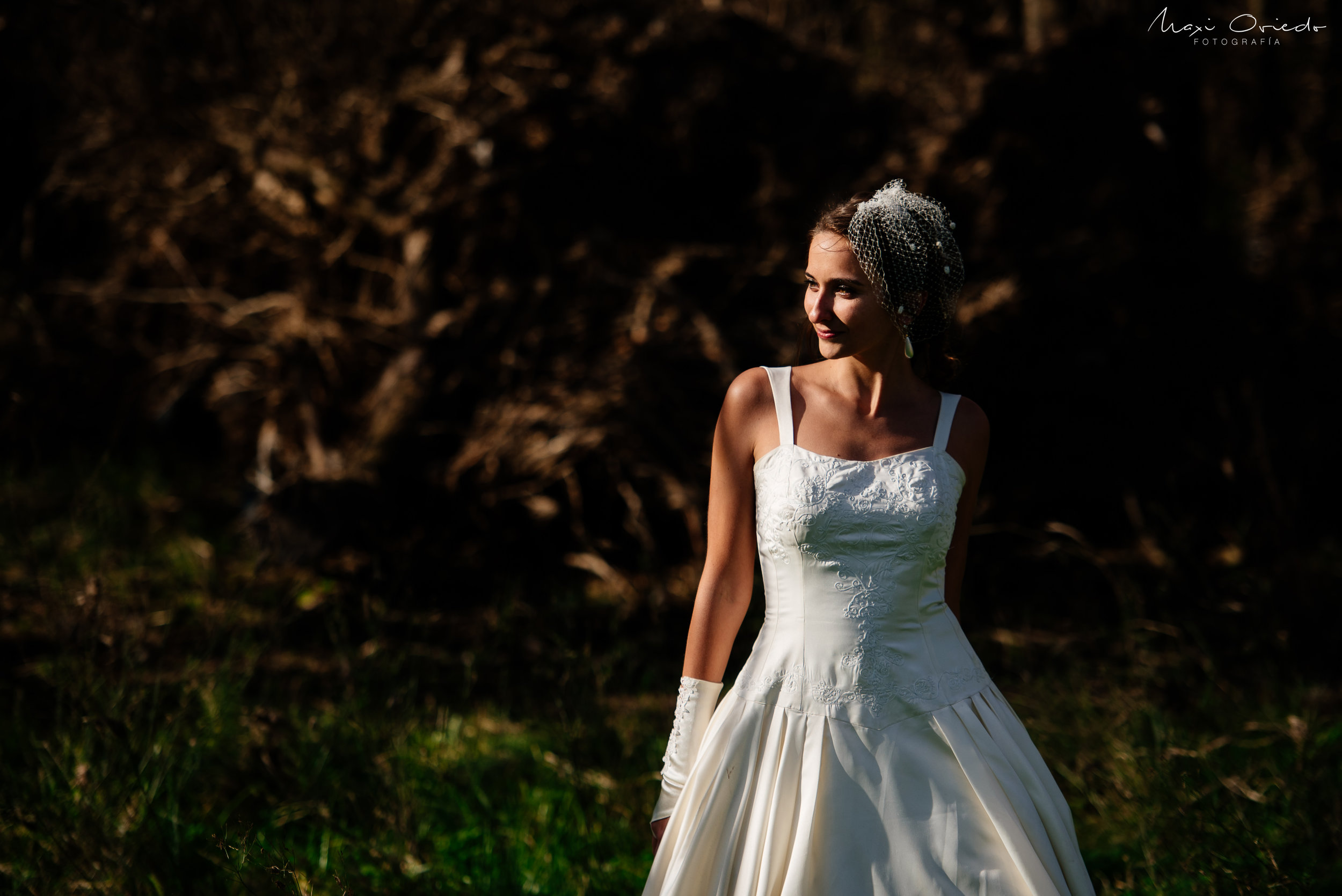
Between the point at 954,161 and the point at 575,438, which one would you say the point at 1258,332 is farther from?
the point at 575,438

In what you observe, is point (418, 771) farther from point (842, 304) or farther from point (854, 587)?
point (842, 304)

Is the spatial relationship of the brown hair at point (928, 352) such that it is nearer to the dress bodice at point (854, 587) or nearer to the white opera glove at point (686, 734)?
the dress bodice at point (854, 587)

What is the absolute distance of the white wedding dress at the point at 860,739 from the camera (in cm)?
180

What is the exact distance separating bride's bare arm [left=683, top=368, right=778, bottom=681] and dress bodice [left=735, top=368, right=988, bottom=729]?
55mm

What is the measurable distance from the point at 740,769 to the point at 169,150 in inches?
220

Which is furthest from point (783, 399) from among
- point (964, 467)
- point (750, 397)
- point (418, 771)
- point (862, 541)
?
point (418, 771)

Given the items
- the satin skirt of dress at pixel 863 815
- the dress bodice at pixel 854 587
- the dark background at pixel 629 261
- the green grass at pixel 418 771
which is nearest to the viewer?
the satin skirt of dress at pixel 863 815

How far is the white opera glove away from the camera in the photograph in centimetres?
193

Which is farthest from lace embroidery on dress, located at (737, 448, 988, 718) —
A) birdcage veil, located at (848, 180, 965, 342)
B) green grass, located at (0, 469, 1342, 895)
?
green grass, located at (0, 469, 1342, 895)

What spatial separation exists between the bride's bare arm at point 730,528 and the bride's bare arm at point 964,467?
0.42m

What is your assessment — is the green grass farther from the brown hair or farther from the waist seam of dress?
the brown hair

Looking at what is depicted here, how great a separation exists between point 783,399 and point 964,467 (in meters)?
0.45

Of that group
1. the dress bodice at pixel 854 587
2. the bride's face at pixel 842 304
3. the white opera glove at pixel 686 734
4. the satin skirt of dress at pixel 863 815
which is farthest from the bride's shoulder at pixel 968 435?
the white opera glove at pixel 686 734

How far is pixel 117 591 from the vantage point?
4113 mm
